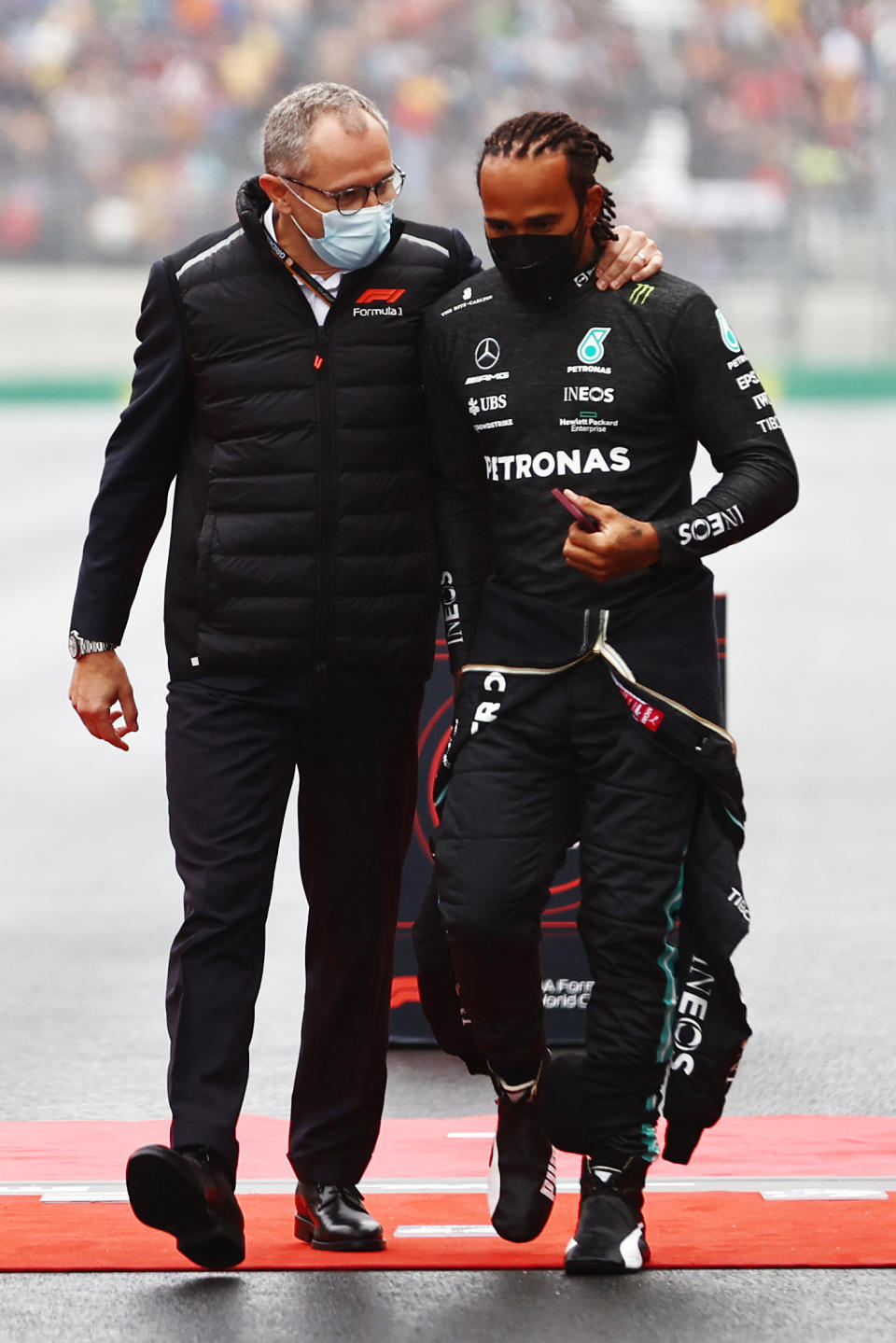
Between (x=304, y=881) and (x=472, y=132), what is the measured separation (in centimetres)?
2495

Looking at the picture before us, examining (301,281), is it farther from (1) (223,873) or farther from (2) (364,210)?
(1) (223,873)

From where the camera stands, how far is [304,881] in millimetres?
3754

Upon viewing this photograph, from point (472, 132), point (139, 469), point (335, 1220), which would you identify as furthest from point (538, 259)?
point (472, 132)

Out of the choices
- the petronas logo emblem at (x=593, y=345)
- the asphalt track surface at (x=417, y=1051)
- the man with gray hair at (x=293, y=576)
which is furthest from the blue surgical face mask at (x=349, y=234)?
the asphalt track surface at (x=417, y=1051)

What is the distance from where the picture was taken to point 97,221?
26516 mm

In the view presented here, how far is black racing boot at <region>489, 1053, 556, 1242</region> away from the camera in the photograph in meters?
3.51

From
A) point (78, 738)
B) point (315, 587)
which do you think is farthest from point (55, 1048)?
point (78, 738)

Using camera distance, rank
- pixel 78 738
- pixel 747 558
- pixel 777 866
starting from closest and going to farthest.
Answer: pixel 777 866 < pixel 78 738 < pixel 747 558

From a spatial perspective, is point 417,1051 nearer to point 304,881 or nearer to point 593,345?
point 304,881

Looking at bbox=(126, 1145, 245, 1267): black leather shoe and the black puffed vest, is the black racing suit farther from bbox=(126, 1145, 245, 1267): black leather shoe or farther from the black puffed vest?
bbox=(126, 1145, 245, 1267): black leather shoe

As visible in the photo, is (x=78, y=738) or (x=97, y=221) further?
(x=97, y=221)

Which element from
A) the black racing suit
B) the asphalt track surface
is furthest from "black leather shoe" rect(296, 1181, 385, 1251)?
the black racing suit

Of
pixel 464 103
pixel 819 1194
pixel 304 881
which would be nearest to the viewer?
pixel 304 881

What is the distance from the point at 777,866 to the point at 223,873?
3.86 m
